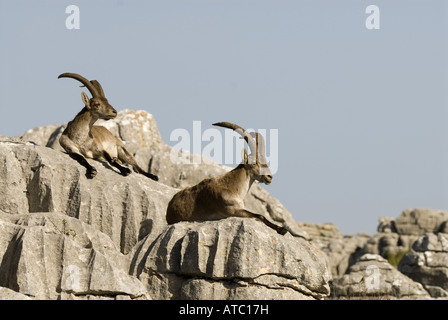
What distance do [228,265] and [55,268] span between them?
9.61 ft

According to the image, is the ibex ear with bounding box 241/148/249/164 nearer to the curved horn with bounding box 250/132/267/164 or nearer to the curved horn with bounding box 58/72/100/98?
the curved horn with bounding box 250/132/267/164

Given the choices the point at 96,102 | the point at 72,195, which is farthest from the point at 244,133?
the point at 96,102

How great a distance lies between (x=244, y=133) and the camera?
17719mm

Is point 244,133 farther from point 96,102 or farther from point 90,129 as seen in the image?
point 90,129

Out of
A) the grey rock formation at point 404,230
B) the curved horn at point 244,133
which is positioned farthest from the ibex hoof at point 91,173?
the grey rock formation at point 404,230

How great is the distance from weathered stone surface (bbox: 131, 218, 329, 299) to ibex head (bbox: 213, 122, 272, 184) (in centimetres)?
228

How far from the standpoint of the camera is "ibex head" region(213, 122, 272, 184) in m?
17.5

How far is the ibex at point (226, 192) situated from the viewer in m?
17.1

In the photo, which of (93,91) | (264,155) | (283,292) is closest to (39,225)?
(283,292)

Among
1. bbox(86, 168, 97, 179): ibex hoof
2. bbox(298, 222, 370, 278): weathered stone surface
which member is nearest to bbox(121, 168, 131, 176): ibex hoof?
bbox(86, 168, 97, 179): ibex hoof

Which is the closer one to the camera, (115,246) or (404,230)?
(115,246)

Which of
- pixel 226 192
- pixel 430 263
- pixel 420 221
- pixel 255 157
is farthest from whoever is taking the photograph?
pixel 420 221

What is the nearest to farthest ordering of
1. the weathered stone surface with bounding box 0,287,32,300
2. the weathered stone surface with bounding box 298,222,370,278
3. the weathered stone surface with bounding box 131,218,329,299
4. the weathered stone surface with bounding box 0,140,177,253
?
the weathered stone surface with bounding box 0,287,32,300
the weathered stone surface with bounding box 131,218,329,299
the weathered stone surface with bounding box 0,140,177,253
the weathered stone surface with bounding box 298,222,370,278

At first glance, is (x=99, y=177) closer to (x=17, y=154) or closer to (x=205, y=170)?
(x=17, y=154)
